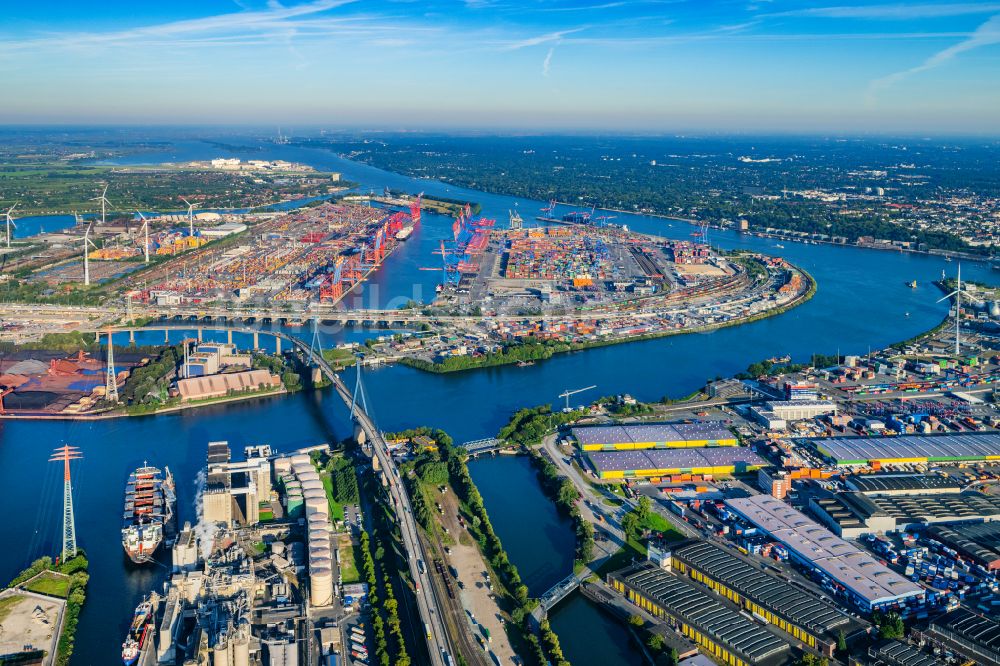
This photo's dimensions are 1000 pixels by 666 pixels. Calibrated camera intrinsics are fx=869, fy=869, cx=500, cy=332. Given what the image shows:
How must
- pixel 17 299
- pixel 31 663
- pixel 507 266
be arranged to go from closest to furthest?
pixel 31 663
pixel 17 299
pixel 507 266

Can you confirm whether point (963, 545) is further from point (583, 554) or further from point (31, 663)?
point (31, 663)

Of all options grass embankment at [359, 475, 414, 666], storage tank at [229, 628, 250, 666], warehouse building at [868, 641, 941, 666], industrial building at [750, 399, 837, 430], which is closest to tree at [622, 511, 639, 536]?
grass embankment at [359, 475, 414, 666]

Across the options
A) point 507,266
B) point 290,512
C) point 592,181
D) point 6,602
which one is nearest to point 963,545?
point 290,512

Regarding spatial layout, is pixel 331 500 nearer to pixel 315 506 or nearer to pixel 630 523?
pixel 315 506

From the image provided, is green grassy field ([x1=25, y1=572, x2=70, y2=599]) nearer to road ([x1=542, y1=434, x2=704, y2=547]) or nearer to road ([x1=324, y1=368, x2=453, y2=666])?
road ([x1=324, y1=368, x2=453, y2=666])

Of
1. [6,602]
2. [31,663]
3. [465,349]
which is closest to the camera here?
[31,663]

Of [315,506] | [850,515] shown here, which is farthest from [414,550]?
[850,515]

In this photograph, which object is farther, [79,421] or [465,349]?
[465,349]
